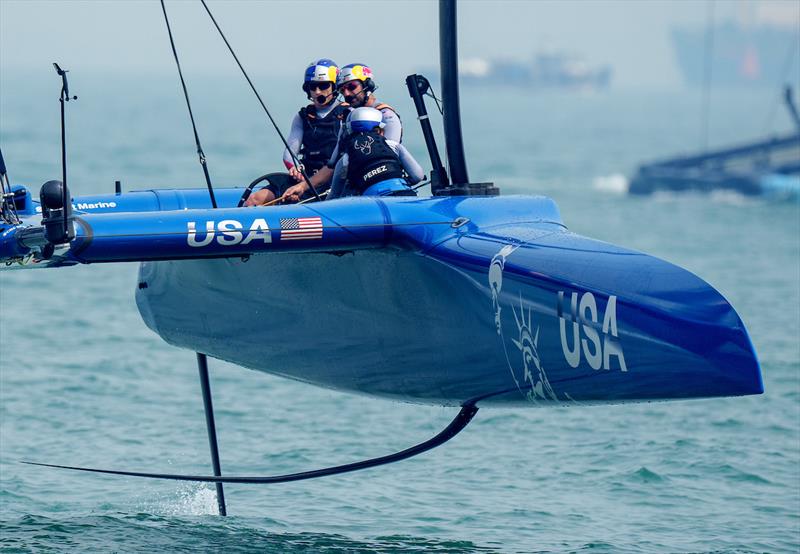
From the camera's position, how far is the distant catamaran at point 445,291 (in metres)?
6.00

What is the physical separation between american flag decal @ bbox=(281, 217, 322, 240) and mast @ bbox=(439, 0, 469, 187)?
999mm

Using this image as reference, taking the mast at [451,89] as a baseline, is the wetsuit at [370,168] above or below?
below

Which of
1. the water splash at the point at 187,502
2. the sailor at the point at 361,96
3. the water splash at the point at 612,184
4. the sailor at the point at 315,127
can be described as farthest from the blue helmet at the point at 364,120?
the water splash at the point at 612,184

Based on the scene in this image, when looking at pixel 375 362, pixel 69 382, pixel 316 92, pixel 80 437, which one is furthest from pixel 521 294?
pixel 69 382

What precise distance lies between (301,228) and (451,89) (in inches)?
48.2

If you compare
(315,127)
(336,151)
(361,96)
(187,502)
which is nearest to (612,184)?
(187,502)

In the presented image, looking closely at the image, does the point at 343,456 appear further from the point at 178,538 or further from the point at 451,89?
the point at 451,89

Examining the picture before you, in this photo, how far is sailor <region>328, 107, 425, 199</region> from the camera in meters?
7.49

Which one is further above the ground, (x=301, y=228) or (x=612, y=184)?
(x=301, y=228)

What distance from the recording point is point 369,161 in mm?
7496

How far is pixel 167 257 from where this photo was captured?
651 cm

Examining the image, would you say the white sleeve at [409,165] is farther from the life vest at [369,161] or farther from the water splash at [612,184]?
the water splash at [612,184]

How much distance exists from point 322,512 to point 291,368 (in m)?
0.87

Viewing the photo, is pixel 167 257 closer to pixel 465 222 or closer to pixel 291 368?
pixel 465 222
